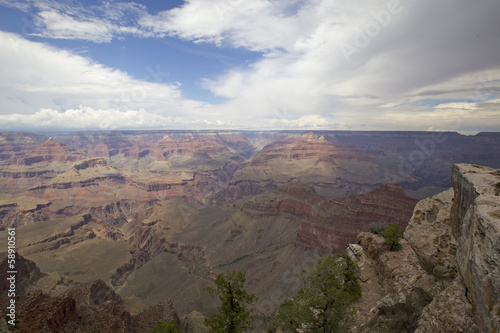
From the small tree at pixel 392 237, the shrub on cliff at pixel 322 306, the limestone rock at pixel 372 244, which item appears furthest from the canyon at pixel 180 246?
the shrub on cliff at pixel 322 306

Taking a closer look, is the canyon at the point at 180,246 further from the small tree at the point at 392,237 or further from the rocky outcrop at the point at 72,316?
the small tree at the point at 392,237

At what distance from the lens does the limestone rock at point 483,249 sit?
6.00m

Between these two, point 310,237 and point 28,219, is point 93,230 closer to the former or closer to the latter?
point 28,219

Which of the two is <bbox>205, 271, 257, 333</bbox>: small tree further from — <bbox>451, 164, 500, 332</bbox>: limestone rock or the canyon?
<bbox>451, 164, 500, 332</bbox>: limestone rock

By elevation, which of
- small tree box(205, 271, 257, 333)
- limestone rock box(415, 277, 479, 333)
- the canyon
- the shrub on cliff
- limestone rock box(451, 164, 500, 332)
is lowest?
the canyon

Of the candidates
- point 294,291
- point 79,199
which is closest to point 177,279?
point 294,291

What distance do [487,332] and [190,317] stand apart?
41.5 m

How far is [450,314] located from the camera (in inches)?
335

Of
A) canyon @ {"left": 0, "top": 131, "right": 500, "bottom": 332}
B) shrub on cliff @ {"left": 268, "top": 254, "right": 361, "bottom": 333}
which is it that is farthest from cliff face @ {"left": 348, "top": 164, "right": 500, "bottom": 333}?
shrub on cliff @ {"left": 268, "top": 254, "right": 361, "bottom": 333}

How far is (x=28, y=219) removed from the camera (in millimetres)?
108812

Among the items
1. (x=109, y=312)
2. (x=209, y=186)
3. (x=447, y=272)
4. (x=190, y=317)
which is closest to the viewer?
(x=447, y=272)

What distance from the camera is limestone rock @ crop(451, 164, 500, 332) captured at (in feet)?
19.7

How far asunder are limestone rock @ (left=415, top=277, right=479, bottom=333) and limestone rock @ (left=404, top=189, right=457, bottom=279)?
308 centimetres

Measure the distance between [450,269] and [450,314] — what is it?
4075 mm
